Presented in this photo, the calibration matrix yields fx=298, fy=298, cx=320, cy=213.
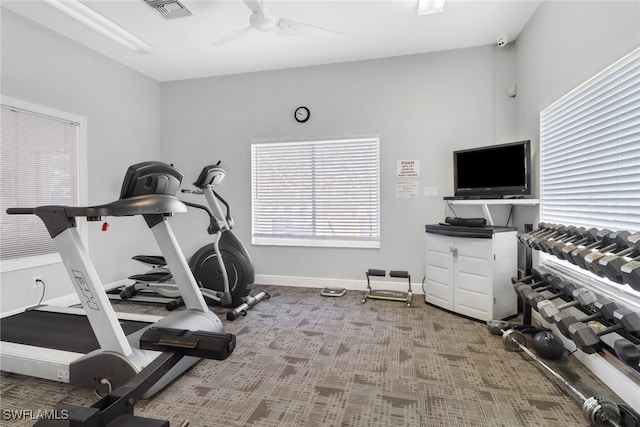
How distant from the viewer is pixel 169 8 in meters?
2.83

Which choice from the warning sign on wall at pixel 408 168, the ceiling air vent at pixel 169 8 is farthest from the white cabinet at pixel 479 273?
the ceiling air vent at pixel 169 8

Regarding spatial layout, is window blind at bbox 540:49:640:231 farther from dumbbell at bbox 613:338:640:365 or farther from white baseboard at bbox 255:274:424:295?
white baseboard at bbox 255:274:424:295

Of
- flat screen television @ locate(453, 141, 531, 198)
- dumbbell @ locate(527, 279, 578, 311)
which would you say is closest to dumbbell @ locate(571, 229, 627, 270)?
dumbbell @ locate(527, 279, 578, 311)

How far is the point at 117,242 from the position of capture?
404 cm

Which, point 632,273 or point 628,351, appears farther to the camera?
point 628,351

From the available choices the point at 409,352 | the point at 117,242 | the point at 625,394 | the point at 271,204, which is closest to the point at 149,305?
the point at 117,242

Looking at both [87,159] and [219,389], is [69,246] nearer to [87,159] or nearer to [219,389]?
[219,389]

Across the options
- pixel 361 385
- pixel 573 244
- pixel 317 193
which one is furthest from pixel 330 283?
pixel 573 244

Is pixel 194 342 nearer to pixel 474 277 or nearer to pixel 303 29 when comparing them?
pixel 474 277

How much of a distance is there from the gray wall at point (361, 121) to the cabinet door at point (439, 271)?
17.3 inches

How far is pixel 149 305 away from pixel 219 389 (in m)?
2.08

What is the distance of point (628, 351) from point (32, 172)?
485 cm

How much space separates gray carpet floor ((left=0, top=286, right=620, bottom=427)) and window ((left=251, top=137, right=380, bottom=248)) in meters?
1.55

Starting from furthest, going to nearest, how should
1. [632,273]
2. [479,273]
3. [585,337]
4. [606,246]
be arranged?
[479,273] → [606,246] → [585,337] → [632,273]
